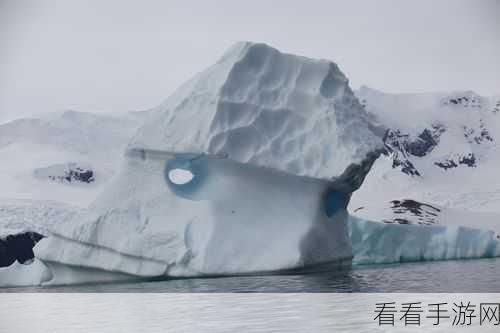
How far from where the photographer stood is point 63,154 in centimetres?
3070

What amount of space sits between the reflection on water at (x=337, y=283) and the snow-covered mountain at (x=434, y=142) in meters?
27.8

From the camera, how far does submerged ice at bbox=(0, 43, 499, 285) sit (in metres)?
10.2

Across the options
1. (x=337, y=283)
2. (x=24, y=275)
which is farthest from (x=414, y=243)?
(x=24, y=275)

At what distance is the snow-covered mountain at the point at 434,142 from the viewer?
39.5 m

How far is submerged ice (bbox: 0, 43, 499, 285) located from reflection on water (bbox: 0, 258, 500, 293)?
0.38 m

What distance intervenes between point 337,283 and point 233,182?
2.61 m

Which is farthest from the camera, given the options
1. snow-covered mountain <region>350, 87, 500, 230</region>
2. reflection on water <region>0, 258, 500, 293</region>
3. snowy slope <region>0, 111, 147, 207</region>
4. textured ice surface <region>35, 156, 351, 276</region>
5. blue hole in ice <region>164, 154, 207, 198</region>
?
snow-covered mountain <region>350, 87, 500, 230</region>

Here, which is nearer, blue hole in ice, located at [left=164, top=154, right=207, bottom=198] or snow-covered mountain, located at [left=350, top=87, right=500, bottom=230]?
blue hole in ice, located at [left=164, top=154, right=207, bottom=198]

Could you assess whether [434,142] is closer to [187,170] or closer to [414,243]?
[414,243]

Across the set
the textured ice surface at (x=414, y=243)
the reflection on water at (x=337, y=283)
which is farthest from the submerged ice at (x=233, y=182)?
the textured ice surface at (x=414, y=243)

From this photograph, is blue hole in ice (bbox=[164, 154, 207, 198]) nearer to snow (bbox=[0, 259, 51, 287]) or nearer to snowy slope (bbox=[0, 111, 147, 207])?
snow (bbox=[0, 259, 51, 287])

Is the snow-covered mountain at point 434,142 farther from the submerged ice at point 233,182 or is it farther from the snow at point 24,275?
the snow at point 24,275

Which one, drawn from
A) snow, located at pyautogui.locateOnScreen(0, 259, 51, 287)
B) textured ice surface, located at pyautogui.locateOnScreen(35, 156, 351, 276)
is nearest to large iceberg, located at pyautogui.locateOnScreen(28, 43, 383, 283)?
textured ice surface, located at pyautogui.locateOnScreen(35, 156, 351, 276)

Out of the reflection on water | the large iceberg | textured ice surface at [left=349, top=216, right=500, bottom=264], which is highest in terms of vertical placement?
the large iceberg
